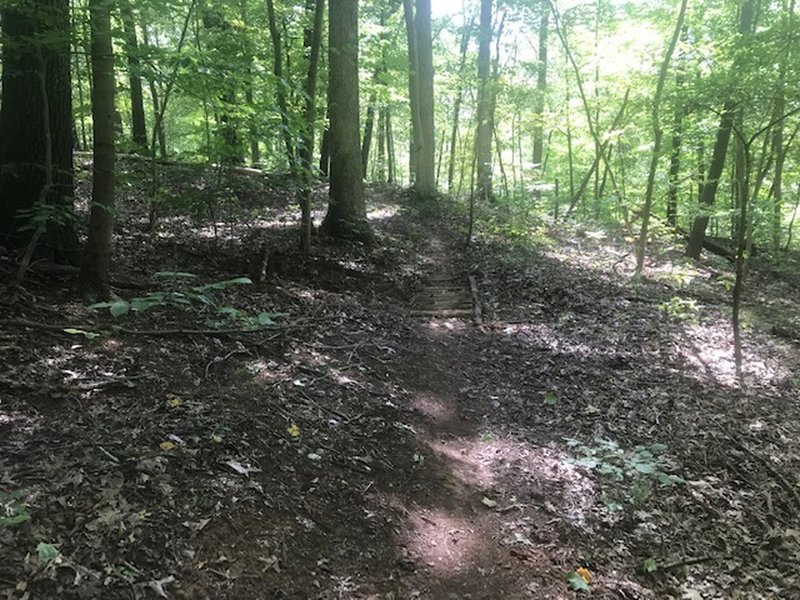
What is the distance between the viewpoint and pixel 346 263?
9484mm

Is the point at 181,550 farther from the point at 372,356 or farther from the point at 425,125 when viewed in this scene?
the point at 425,125

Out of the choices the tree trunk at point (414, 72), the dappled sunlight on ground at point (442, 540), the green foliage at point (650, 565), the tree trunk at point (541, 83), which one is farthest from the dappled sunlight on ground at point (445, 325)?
the tree trunk at point (414, 72)

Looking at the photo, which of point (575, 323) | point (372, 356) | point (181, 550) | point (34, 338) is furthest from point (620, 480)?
point (34, 338)

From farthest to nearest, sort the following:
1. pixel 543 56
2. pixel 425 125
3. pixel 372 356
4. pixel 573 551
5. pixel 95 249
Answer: pixel 543 56
pixel 425 125
pixel 372 356
pixel 95 249
pixel 573 551

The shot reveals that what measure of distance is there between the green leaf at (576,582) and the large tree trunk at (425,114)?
1495 centimetres

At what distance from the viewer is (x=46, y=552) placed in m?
2.38

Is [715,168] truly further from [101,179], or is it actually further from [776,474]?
[101,179]

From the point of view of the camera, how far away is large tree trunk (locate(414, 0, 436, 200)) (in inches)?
672

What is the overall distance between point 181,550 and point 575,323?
6.54 metres

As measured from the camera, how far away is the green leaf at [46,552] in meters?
2.36

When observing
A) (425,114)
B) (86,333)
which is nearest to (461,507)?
(86,333)

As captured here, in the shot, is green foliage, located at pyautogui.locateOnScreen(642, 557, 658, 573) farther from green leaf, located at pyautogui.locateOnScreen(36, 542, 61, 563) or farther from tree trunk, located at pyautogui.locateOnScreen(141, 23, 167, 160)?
tree trunk, located at pyautogui.locateOnScreen(141, 23, 167, 160)

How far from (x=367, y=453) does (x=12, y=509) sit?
2.28 metres

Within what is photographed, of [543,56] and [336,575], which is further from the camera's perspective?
[543,56]
